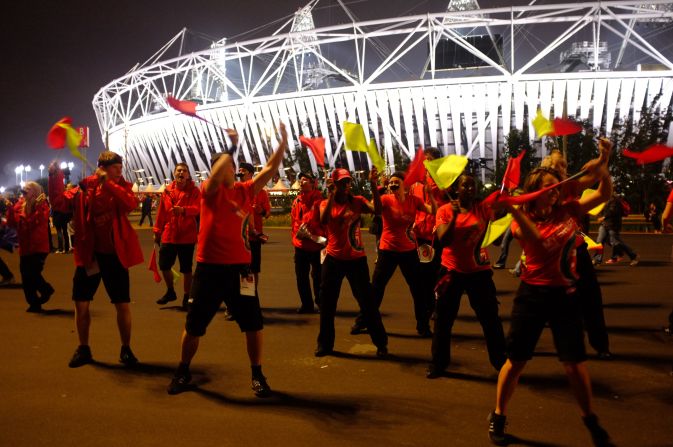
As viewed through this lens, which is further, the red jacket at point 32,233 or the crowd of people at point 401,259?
the red jacket at point 32,233

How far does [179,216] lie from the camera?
801cm

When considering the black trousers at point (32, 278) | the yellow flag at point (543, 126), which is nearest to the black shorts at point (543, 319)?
the yellow flag at point (543, 126)

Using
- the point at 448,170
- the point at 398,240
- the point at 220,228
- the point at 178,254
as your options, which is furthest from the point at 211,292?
the point at 178,254

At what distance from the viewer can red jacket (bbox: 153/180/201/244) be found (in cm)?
811

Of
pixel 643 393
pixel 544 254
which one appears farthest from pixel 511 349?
pixel 643 393

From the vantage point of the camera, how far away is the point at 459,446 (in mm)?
3791

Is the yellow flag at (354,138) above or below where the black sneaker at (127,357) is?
above

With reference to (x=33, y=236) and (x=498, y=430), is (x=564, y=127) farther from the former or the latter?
(x=33, y=236)

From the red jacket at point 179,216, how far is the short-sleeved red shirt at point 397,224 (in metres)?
2.72

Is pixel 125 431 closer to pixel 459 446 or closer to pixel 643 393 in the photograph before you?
pixel 459 446

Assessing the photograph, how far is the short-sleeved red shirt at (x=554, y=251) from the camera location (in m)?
3.84

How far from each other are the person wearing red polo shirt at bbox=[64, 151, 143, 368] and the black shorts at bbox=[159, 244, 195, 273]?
261cm

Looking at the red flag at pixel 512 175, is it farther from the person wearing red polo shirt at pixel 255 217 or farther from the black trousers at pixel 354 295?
the person wearing red polo shirt at pixel 255 217

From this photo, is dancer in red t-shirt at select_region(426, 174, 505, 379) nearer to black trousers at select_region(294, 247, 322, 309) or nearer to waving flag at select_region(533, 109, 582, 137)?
waving flag at select_region(533, 109, 582, 137)
